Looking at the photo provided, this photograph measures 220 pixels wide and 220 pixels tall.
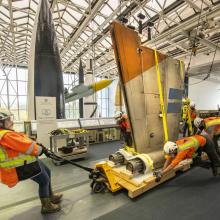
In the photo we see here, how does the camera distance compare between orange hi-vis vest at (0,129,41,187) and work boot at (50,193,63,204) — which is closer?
orange hi-vis vest at (0,129,41,187)

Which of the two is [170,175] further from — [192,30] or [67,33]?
[67,33]

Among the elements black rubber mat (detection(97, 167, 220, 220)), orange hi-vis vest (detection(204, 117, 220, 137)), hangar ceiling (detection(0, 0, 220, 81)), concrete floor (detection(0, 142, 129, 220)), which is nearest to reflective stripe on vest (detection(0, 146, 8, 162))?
concrete floor (detection(0, 142, 129, 220))

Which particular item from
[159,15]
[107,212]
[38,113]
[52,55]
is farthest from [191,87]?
[107,212]

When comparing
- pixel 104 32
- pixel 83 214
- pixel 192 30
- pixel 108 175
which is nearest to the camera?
pixel 83 214

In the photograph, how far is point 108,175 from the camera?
2578mm

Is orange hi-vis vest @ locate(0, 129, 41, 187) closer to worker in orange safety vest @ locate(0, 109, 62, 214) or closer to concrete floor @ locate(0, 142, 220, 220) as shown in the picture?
worker in orange safety vest @ locate(0, 109, 62, 214)

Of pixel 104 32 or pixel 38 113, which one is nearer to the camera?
pixel 38 113

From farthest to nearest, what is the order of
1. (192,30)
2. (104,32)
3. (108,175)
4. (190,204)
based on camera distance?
(104,32) < (192,30) < (108,175) < (190,204)

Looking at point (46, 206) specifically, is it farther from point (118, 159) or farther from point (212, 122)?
point (212, 122)

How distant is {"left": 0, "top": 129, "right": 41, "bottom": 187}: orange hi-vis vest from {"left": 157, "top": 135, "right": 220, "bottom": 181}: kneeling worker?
6.18 feet

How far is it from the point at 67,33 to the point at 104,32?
243cm

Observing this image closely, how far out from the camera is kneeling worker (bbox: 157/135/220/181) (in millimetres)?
2537

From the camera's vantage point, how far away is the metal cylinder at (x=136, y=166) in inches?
105

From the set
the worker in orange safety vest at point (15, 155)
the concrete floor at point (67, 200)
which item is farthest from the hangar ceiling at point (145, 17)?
the concrete floor at point (67, 200)
